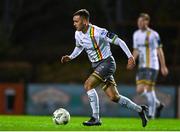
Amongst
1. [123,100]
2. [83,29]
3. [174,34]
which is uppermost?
[174,34]

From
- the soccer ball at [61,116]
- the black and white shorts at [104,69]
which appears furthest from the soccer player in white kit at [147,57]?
the soccer ball at [61,116]

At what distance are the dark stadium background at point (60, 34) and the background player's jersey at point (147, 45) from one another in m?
9.00

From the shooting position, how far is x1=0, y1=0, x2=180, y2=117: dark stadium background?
3084cm

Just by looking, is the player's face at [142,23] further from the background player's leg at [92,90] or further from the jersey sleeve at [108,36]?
the background player's leg at [92,90]

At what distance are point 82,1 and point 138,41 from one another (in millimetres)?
14698

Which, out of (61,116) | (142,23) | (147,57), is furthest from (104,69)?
(147,57)

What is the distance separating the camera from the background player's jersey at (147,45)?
1947cm

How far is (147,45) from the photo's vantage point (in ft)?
64.1

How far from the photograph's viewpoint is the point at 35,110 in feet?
88.3

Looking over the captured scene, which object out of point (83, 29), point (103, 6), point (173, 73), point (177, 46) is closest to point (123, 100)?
point (83, 29)

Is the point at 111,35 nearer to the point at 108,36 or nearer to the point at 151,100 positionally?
the point at 108,36

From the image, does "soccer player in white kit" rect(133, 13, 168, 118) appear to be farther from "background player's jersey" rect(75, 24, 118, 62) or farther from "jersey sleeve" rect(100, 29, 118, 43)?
"jersey sleeve" rect(100, 29, 118, 43)

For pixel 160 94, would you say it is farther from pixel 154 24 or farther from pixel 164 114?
pixel 154 24

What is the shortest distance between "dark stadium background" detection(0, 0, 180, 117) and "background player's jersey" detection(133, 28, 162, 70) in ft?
29.5
